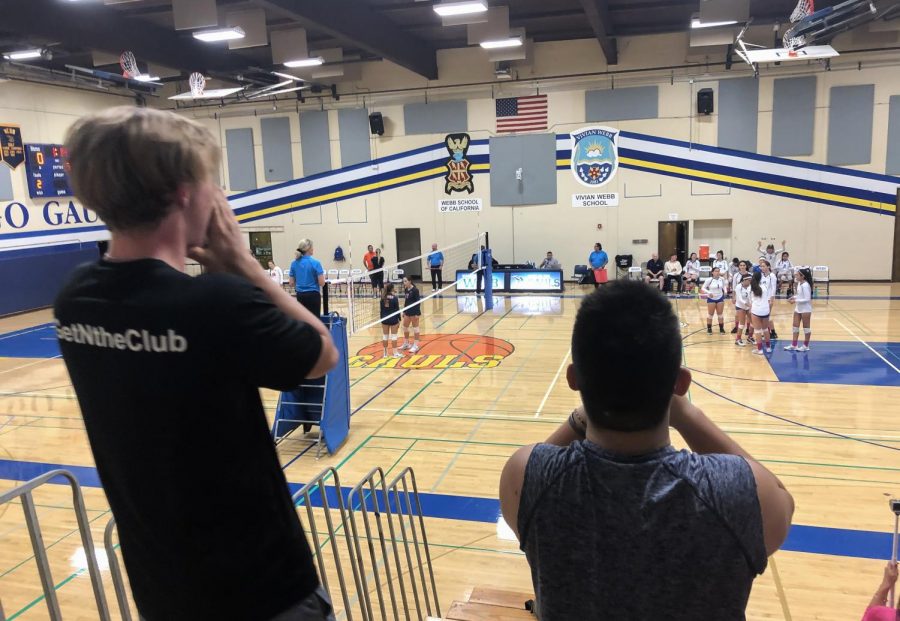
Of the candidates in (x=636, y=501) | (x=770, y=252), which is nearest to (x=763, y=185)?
(x=770, y=252)

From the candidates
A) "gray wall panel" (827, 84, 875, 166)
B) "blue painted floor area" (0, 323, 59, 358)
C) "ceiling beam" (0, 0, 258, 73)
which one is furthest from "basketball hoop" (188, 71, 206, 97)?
"gray wall panel" (827, 84, 875, 166)

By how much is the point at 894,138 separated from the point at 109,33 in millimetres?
23379

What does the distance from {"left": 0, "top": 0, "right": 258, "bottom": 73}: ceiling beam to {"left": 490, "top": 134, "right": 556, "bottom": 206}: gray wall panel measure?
9.43 meters

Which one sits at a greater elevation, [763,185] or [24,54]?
[24,54]

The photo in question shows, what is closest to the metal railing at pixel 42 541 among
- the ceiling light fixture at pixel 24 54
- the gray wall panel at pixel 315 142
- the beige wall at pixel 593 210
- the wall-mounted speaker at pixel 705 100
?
the ceiling light fixture at pixel 24 54

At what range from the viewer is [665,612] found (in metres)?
1.25

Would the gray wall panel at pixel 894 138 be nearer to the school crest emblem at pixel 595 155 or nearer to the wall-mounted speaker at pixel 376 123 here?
the school crest emblem at pixel 595 155

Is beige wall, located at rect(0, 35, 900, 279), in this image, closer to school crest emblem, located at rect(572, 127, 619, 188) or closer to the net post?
school crest emblem, located at rect(572, 127, 619, 188)

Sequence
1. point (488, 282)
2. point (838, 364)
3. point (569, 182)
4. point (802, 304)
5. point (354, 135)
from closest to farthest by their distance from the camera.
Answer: point (838, 364)
point (802, 304)
point (488, 282)
point (569, 182)
point (354, 135)

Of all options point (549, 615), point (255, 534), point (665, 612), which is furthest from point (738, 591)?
point (255, 534)

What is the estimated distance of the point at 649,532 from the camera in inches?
48.1

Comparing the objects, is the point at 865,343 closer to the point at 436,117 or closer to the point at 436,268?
the point at 436,268

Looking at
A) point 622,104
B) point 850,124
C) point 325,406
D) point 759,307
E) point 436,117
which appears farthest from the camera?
point 436,117

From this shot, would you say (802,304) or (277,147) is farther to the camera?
(277,147)
